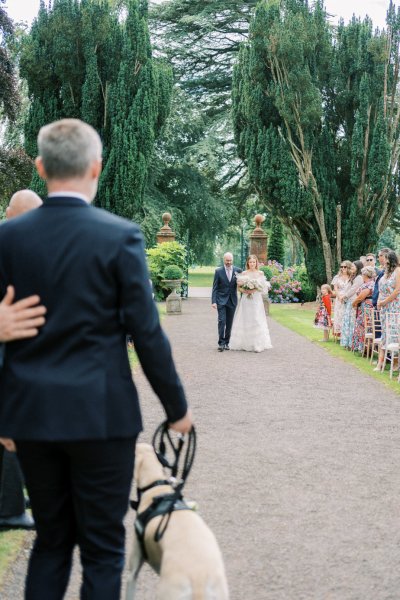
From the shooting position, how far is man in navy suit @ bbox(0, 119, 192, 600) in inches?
91.1

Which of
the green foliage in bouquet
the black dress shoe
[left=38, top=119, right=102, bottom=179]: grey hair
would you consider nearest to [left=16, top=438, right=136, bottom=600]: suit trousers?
[left=38, top=119, right=102, bottom=179]: grey hair

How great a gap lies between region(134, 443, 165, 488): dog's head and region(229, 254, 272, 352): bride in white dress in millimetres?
10957

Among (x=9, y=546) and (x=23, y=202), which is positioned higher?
(x=23, y=202)

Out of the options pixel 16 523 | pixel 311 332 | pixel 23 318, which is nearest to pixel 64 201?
pixel 23 318

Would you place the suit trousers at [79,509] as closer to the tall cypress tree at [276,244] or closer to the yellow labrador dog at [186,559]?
the yellow labrador dog at [186,559]

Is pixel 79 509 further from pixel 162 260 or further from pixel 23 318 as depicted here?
pixel 162 260

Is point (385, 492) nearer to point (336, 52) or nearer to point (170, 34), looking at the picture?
point (336, 52)

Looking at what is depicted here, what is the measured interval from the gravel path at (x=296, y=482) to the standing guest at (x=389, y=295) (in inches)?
40.3

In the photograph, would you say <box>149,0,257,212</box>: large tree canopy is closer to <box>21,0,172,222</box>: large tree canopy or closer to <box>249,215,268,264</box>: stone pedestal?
<box>249,215,268,264</box>: stone pedestal

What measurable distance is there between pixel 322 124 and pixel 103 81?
7.89m

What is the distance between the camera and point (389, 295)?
36.8 feet

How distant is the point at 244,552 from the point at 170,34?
32.6m

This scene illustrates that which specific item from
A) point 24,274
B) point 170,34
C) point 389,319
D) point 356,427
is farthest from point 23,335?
point 170,34

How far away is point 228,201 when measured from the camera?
122 feet
